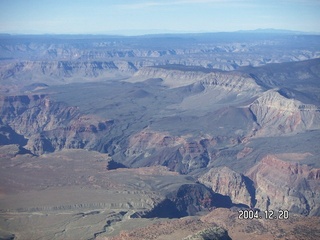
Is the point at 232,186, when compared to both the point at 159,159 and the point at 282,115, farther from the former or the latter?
the point at 282,115

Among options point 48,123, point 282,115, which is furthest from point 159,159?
point 48,123

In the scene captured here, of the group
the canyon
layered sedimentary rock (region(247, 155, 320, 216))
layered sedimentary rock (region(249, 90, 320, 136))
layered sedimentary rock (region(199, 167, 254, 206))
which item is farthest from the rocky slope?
layered sedimentary rock (region(247, 155, 320, 216))

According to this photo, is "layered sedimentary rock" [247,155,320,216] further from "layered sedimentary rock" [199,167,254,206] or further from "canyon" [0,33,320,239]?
"layered sedimentary rock" [199,167,254,206]

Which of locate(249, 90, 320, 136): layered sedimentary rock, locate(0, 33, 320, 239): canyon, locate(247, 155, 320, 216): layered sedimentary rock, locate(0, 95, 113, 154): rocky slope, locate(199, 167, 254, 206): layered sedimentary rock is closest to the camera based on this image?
locate(0, 33, 320, 239): canyon

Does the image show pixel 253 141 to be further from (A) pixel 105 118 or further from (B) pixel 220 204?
(A) pixel 105 118

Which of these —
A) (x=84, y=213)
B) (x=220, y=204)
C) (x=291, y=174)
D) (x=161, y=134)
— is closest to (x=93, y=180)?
(x=84, y=213)
